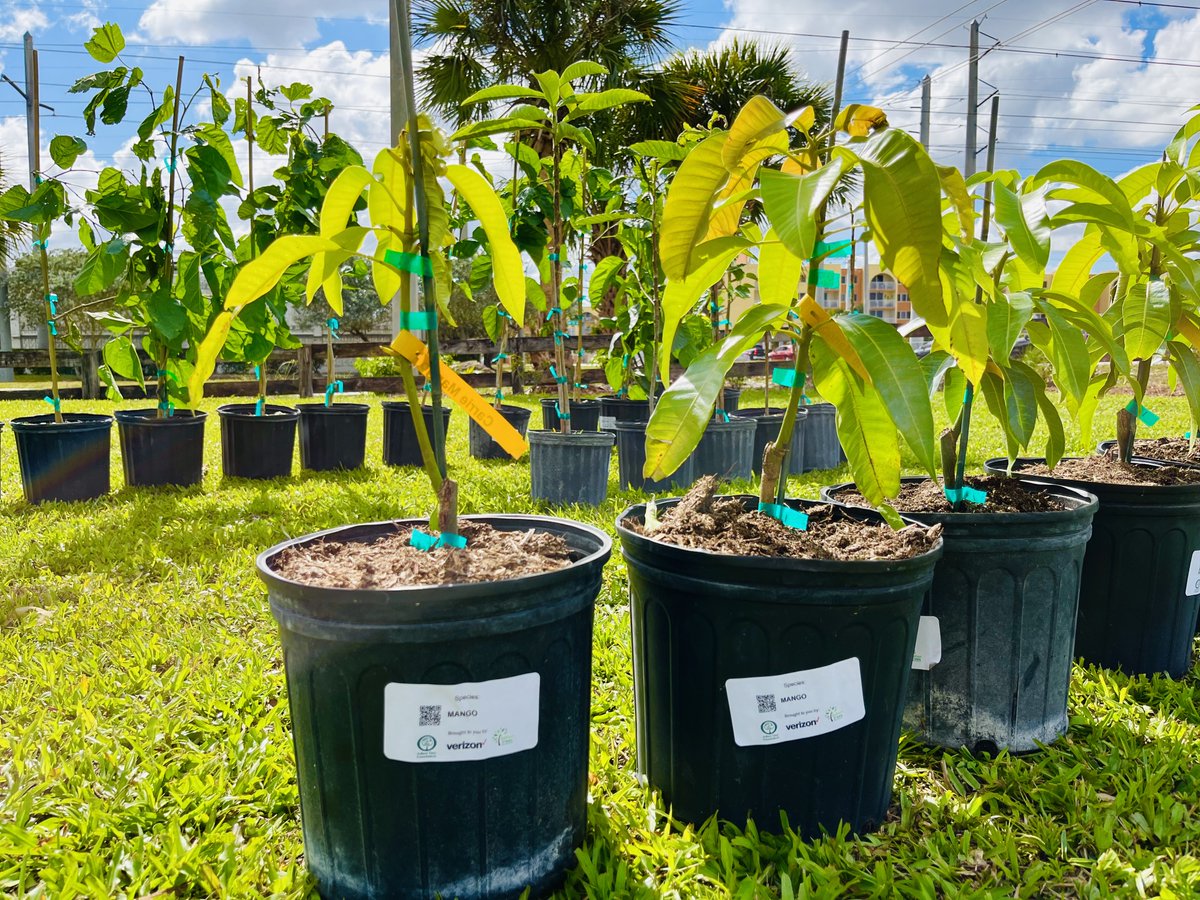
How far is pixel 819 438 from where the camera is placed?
493cm

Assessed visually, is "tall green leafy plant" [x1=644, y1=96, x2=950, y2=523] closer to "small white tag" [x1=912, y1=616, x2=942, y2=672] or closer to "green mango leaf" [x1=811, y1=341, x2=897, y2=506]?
"green mango leaf" [x1=811, y1=341, x2=897, y2=506]

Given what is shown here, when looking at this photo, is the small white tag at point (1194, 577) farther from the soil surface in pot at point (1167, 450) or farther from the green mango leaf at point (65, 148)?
the green mango leaf at point (65, 148)

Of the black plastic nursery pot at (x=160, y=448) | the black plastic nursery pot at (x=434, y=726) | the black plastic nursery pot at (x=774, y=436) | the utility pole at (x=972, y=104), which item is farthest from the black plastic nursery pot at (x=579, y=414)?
the utility pole at (x=972, y=104)

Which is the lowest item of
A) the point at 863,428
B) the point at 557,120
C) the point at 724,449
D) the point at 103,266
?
the point at 724,449

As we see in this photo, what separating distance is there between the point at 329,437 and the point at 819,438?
2.82 metres

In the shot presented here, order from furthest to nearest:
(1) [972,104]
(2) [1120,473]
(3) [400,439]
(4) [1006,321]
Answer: (1) [972,104] → (3) [400,439] → (2) [1120,473] → (4) [1006,321]

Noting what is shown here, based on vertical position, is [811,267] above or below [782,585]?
above

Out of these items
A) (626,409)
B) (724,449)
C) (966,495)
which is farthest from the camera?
(626,409)

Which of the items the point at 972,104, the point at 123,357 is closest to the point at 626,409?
the point at 123,357

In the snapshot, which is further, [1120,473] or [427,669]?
[1120,473]

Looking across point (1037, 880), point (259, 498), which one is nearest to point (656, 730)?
point (1037, 880)

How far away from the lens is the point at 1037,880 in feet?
4.47

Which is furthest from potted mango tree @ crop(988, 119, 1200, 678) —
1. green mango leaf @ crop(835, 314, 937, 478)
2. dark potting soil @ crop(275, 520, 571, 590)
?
dark potting soil @ crop(275, 520, 571, 590)

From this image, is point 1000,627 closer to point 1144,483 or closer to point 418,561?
point 1144,483
